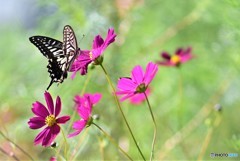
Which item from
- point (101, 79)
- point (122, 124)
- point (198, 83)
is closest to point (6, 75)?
point (101, 79)

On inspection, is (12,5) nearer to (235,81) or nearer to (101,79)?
(101,79)

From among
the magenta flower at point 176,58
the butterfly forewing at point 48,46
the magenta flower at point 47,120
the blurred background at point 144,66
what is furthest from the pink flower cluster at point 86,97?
the blurred background at point 144,66

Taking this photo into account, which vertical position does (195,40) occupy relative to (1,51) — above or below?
above

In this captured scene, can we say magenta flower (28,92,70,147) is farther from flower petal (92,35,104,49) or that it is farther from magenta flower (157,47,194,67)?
magenta flower (157,47,194,67)

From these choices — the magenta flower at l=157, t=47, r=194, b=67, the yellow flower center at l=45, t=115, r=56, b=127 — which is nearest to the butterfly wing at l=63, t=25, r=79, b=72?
the yellow flower center at l=45, t=115, r=56, b=127

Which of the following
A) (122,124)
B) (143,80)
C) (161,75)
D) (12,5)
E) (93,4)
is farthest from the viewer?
(12,5)

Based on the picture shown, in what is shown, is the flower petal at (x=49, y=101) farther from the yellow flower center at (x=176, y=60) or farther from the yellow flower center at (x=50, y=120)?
the yellow flower center at (x=176, y=60)
